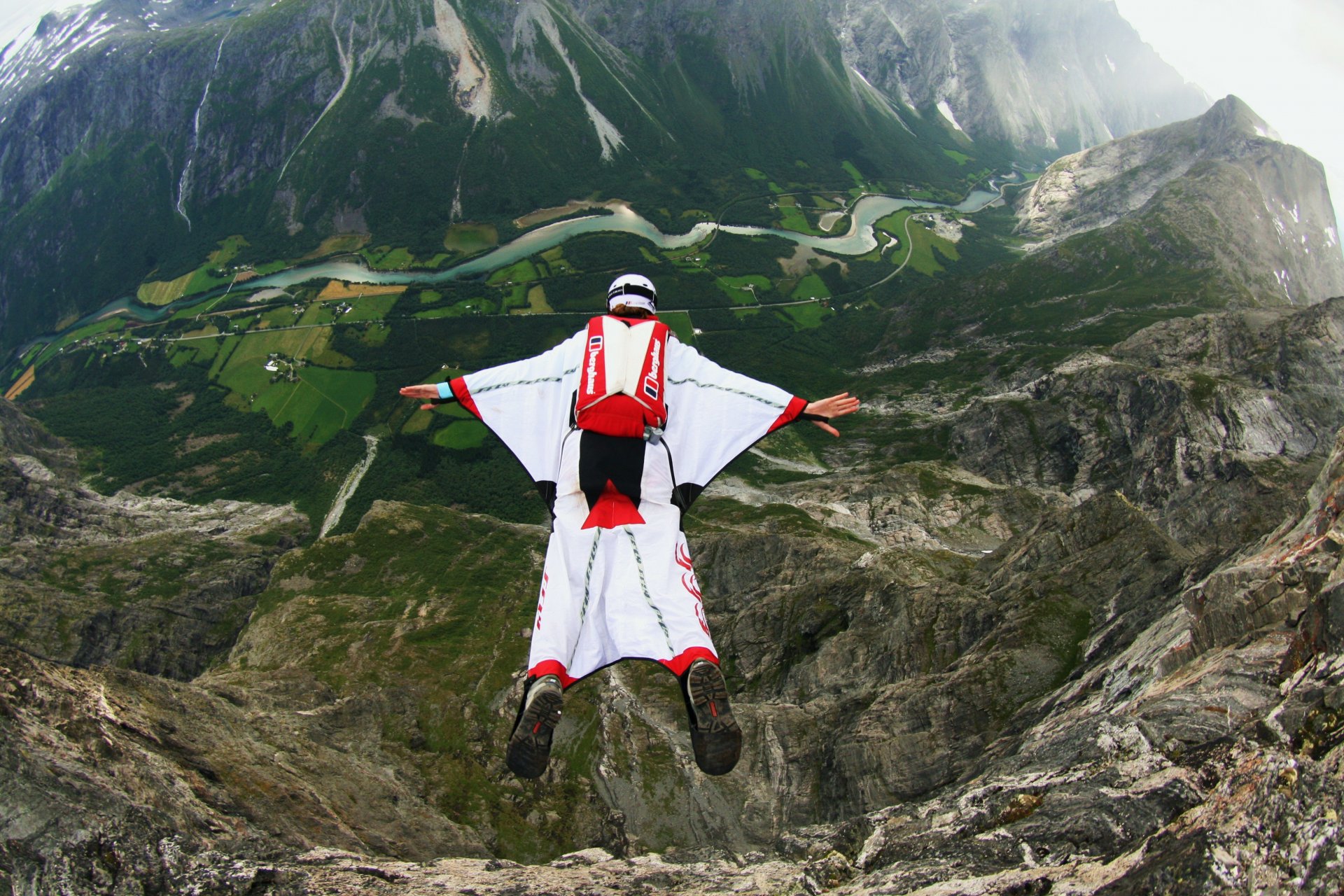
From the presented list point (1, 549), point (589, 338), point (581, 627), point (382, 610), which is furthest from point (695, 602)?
point (1, 549)

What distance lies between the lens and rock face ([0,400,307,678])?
9062 cm

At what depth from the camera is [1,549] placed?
404 feet

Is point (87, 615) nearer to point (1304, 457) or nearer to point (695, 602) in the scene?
point (695, 602)

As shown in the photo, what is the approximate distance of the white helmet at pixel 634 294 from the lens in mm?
19688

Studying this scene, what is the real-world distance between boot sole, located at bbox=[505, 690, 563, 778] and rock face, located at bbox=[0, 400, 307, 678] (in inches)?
2302

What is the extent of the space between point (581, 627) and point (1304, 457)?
10555 centimetres

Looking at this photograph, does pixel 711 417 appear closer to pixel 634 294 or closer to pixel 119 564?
pixel 634 294

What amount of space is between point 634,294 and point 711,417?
13.0 feet

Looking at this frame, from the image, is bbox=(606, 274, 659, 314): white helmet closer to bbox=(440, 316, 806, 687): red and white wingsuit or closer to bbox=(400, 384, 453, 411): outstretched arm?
bbox=(440, 316, 806, 687): red and white wingsuit

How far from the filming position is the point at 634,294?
19.8 m

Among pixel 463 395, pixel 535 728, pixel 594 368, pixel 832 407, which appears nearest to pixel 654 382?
pixel 594 368

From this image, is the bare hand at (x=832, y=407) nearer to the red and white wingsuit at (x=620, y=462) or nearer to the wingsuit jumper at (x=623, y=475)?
the wingsuit jumper at (x=623, y=475)

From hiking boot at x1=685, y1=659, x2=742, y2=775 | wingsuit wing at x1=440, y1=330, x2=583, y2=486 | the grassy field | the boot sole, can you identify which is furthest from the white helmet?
the grassy field

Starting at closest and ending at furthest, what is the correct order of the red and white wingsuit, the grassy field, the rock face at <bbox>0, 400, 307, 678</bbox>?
the red and white wingsuit
the rock face at <bbox>0, 400, 307, 678</bbox>
the grassy field
